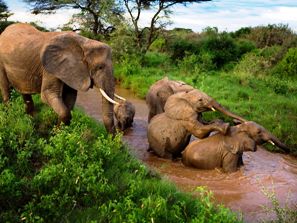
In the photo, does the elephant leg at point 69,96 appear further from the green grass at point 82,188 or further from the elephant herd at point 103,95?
the green grass at point 82,188

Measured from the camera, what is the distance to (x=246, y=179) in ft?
26.8

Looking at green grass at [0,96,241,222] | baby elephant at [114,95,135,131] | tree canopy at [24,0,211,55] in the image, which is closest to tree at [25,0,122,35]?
tree canopy at [24,0,211,55]

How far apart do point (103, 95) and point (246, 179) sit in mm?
2699

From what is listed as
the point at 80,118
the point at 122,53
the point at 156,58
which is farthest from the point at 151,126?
the point at 156,58

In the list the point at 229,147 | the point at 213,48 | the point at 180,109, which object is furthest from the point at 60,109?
the point at 213,48

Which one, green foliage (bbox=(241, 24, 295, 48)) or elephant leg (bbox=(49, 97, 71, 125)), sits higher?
elephant leg (bbox=(49, 97, 71, 125))

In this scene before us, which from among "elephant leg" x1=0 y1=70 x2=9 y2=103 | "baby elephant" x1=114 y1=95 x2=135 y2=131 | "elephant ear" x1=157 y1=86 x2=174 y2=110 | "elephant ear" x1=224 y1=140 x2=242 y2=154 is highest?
"elephant leg" x1=0 y1=70 x2=9 y2=103

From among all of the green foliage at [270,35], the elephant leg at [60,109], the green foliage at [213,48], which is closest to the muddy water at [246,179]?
the elephant leg at [60,109]

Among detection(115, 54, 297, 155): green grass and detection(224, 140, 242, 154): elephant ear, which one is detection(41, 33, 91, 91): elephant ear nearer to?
detection(224, 140, 242, 154): elephant ear

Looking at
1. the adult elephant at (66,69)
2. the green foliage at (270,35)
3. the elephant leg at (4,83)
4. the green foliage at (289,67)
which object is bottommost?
the green foliage at (270,35)

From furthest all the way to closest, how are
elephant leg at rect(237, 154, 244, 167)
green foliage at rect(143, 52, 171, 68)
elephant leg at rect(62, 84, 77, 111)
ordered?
green foliage at rect(143, 52, 171, 68) → elephant leg at rect(237, 154, 244, 167) → elephant leg at rect(62, 84, 77, 111)

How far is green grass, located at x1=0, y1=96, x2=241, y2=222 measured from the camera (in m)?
4.83

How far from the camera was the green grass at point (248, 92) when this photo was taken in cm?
1127

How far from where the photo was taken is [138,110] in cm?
1339
